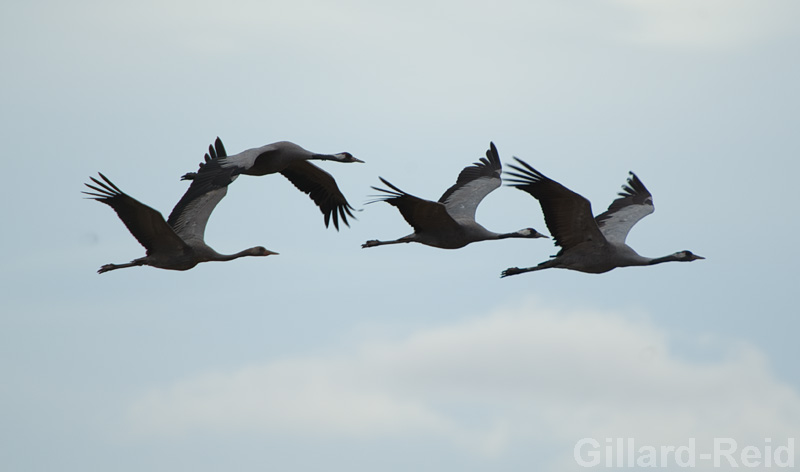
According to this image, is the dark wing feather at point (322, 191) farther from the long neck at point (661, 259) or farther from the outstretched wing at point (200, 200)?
the long neck at point (661, 259)

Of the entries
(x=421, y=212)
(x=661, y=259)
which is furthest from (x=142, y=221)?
(x=661, y=259)

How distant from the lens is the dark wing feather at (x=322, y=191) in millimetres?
26297

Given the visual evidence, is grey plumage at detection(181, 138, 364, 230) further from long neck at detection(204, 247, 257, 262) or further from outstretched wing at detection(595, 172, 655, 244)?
outstretched wing at detection(595, 172, 655, 244)

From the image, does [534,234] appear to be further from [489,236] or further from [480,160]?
[480,160]

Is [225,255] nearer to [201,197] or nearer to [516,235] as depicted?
[201,197]

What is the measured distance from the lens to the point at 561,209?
20953 millimetres

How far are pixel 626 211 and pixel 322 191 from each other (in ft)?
20.2

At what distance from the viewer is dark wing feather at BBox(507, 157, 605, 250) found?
66.9 ft

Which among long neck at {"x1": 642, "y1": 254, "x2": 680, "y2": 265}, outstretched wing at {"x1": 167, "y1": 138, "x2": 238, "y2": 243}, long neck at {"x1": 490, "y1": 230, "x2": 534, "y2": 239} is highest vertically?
outstretched wing at {"x1": 167, "y1": 138, "x2": 238, "y2": 243}

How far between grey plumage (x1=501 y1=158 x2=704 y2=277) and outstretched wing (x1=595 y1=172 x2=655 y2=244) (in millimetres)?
18

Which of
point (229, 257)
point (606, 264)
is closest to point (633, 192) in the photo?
point (606, 264)

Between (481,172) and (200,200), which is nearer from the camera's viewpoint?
(200,200)

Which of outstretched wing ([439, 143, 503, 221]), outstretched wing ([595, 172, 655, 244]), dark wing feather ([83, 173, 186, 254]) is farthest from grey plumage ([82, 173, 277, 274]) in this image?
outstretched wing ([595, 172, 655, 244])

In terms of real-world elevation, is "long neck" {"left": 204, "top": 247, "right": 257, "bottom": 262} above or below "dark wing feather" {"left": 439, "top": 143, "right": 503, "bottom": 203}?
below
